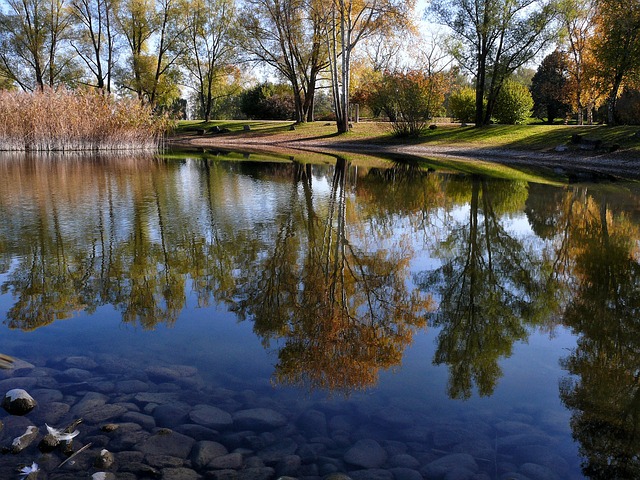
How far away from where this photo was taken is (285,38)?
40.6 metres

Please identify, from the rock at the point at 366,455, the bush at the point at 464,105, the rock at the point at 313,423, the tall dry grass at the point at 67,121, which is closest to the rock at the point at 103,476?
the rock at the point at 313,423

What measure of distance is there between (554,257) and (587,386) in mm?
4128

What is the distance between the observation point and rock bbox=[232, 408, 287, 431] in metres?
3.70

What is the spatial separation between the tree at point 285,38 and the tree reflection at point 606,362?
31.5m

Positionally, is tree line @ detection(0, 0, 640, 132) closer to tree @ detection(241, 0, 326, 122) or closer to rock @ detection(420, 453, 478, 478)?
tree @ detection(241, 0, 326, 122)

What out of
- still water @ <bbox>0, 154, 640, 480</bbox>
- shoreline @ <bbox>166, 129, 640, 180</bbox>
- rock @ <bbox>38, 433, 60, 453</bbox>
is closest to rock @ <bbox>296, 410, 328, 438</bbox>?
still water @ <bbox>0, 154, 640, 480</bbox>

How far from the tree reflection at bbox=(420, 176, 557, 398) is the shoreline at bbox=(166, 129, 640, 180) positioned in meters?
12.4

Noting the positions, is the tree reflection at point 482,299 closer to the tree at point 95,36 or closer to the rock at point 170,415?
the rock at point 170,415

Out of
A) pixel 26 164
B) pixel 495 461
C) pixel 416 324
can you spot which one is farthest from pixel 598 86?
pixel 495 461

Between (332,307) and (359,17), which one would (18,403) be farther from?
(359,17)

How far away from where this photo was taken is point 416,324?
18.5 ft

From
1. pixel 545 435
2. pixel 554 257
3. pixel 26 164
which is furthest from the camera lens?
pixel 26 164

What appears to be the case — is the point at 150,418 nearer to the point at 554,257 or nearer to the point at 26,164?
the point at 554,257

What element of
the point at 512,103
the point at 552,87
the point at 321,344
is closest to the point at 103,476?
the point at 321,344
